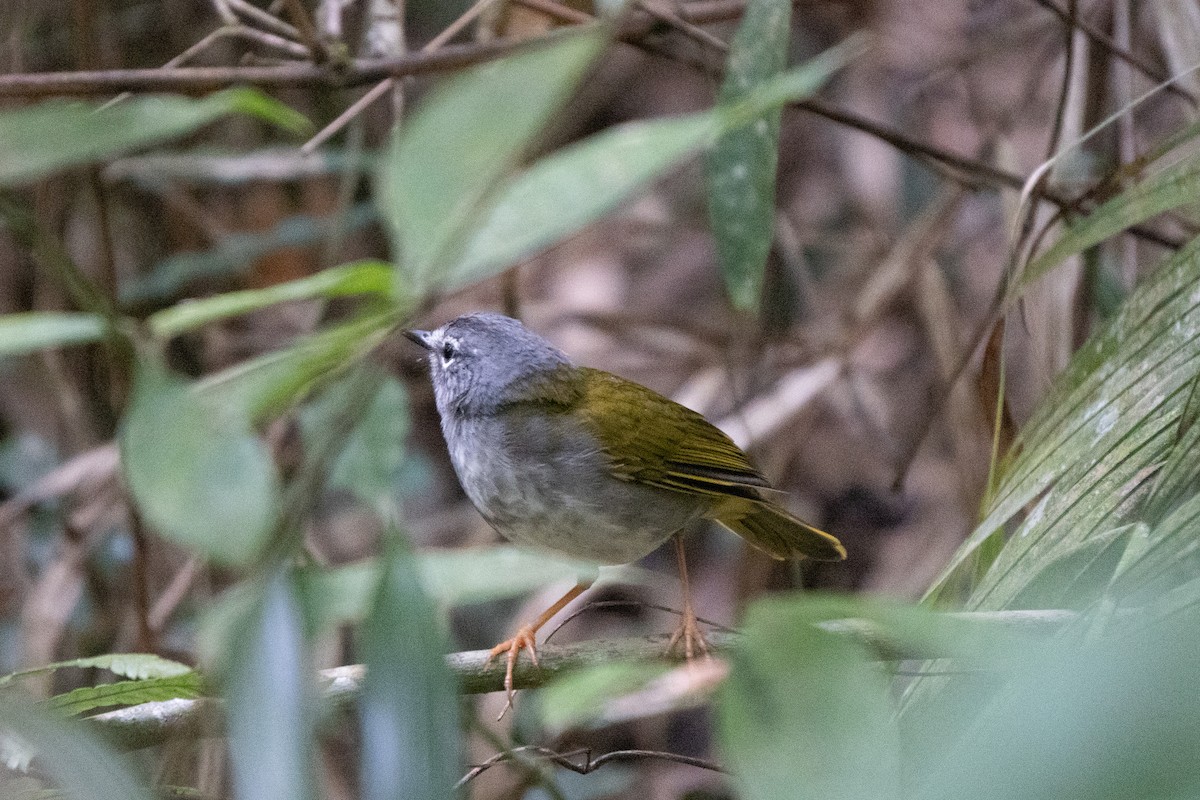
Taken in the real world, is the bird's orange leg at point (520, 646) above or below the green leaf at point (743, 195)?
below

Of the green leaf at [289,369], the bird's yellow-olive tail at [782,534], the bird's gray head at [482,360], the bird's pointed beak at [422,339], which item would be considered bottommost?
the green leaf at [289,369]

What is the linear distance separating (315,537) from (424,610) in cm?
447

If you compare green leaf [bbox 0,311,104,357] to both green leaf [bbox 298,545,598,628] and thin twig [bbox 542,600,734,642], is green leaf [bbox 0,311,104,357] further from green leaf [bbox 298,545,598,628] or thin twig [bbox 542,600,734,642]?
thin twig [bbox 542,600,734,642]

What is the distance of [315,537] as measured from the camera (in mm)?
5363

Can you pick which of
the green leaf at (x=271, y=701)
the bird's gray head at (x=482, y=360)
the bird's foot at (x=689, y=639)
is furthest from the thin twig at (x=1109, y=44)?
the green leaf at (x=271, y=701)

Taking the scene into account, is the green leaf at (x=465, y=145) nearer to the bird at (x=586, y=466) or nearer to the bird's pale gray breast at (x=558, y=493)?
the bird at (x=586, y=466)

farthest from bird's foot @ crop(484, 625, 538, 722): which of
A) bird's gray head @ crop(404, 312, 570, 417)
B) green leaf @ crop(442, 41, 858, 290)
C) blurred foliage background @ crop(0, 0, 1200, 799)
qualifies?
green leaf @ crop(442, 41, 858, 290)

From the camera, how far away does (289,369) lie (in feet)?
3.12

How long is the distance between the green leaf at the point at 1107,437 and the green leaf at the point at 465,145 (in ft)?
4.59

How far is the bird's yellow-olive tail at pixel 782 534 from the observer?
10.1ft

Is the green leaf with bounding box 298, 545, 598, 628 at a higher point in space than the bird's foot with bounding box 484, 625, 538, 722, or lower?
lower

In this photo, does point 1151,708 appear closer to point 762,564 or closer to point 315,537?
point 762,564

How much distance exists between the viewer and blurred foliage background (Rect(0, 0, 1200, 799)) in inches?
33.4

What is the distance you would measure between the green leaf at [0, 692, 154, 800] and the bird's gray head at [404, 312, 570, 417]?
2.07 m
